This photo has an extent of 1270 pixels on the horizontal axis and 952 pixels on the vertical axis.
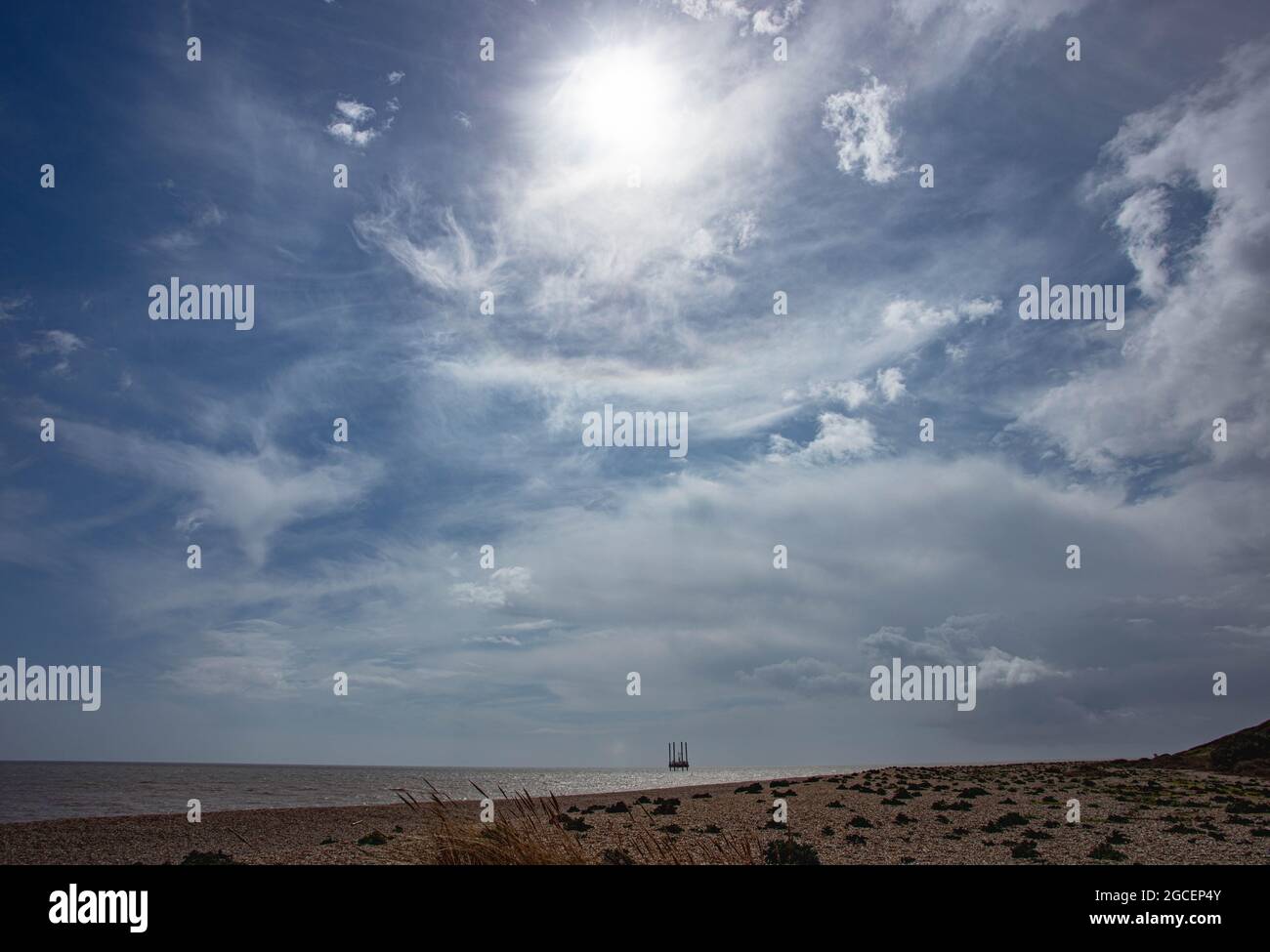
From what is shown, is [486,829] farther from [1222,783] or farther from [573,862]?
[1222,783]

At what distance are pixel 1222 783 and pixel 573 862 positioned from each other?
162 ft

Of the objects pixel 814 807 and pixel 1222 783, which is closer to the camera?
pixel 814 807
